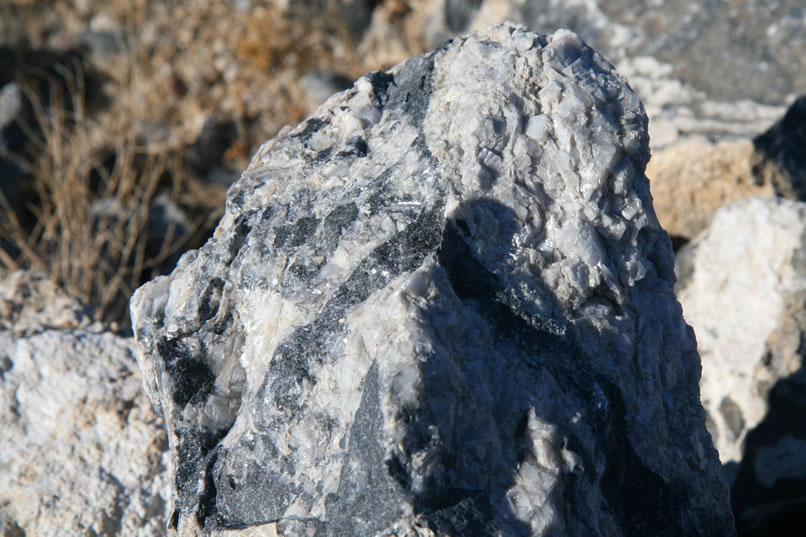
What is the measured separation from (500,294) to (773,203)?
1353 millimetres

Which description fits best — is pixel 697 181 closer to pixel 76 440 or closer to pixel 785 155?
pixel 785 155

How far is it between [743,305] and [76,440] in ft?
5.58

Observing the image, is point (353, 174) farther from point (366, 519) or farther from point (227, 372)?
point (366, 519)

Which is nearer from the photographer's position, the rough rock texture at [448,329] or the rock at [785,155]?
the rough rock texture at [448,329]

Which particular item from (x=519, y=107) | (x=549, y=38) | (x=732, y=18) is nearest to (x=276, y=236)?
(x=519, y=107)

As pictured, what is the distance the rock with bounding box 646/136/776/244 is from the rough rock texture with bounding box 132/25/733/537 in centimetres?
116

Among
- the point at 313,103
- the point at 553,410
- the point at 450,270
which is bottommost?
the point at 553,410

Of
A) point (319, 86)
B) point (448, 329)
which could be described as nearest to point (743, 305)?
point (448, 329)

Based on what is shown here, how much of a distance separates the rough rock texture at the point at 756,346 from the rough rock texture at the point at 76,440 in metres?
1.39

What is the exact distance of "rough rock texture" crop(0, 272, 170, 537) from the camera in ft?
4.96

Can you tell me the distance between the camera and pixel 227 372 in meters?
1.24

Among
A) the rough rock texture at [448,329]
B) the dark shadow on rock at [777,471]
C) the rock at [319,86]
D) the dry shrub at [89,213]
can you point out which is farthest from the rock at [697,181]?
the rock at [319,86]

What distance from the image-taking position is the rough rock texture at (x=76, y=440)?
1511 millimetres

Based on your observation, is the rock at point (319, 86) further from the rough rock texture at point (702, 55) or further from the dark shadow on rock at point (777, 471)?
the dark shadow on rock at point (777, 471)
